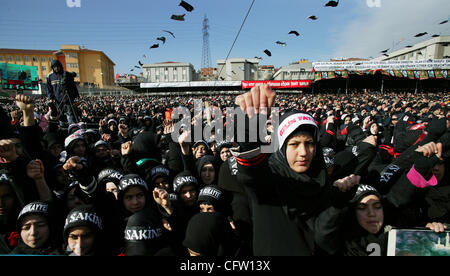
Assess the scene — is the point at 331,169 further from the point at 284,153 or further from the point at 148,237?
the point at 148,237

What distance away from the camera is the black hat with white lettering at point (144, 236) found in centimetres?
203

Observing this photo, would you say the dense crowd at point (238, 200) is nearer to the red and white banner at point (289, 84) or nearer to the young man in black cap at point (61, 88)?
the young man in black cap at point (61, 88)

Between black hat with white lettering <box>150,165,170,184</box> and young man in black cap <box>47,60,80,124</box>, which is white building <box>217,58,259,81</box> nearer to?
young man in black cap <box>47,60,80,124</box>

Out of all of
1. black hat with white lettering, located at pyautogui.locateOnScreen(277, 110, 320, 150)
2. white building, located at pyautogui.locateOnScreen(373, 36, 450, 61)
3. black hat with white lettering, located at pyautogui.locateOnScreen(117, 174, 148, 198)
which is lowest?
black hat with white lettering, located at pyautogui.locateOnScreen(117, 174, 148, 198)

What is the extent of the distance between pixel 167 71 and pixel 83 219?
7576cm

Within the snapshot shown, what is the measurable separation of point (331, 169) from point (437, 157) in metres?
1.38

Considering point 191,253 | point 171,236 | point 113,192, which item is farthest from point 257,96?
point 113,192

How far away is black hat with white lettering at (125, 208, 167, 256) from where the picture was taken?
2.03 meters

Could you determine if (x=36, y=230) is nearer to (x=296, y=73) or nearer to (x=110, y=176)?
(x=110, y=176)

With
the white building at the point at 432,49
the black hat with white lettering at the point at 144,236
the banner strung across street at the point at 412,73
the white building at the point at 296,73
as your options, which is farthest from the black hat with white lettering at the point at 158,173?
the white building at the point at 296,73

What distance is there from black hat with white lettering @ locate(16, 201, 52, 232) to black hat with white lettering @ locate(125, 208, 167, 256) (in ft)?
2.79

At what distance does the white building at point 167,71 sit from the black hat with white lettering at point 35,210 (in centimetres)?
7392

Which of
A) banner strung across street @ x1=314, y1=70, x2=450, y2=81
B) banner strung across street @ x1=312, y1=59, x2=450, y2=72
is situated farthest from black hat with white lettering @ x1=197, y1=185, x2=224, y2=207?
banner strung across street @ x1=312, y1=59, x2=450, y2=72

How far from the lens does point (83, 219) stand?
6.68 ft
